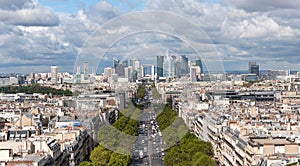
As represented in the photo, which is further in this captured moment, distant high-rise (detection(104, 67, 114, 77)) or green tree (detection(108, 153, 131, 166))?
distant high-rise (detection(104, 67, 114, 77))

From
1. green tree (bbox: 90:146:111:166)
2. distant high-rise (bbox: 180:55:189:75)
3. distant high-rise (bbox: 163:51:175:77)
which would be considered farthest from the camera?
distant high-rise (bbox: 180:55:189:75)

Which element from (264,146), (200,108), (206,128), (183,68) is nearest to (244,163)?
(264,146)

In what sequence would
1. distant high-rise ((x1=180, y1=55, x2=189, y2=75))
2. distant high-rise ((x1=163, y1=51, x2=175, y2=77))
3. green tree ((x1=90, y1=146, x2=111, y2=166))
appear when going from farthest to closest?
distant high-rise ((x1=180, y1=55, x2=189, y2=75)) < distant high-rise ((x1=163, y1=51, x2=175, y2=77)) < green tree ((x1=90, y1=146, x2=111, y2=166))

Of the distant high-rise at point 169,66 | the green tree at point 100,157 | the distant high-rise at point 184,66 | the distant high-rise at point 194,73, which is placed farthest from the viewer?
the distant high-rise at point 194,73

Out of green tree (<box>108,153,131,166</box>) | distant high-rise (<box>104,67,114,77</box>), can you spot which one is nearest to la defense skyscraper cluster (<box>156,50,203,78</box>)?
distant high-rise (<box>104,67,114,77</box>)

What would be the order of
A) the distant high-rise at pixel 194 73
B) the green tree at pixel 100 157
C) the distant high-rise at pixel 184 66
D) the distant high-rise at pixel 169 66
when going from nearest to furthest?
the green tree at pixel 100 157
the distant high-rise at pixel 169 66
the distant high-rise at pixel 184 66
the distant high-rise at pixel 194 73

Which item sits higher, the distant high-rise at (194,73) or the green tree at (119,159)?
the distant high-rise at (194,73)

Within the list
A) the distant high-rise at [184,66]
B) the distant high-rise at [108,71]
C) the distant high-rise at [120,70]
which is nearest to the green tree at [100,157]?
the distant high-rise at [108,71]

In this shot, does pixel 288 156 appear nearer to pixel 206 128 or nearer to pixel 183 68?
pixel 206 128

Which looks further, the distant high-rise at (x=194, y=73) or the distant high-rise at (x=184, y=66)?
the distant high-rise at (x=194, y=73)

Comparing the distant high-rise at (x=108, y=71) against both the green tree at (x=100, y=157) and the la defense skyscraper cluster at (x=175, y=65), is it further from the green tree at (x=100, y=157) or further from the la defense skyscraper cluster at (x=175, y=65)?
the green tree at (x=100, y=157)

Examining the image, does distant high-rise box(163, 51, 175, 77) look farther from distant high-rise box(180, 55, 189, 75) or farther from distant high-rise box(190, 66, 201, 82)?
distant high-rise box(190, 66, 201, 82)

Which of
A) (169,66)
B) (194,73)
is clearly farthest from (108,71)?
(194,73)
